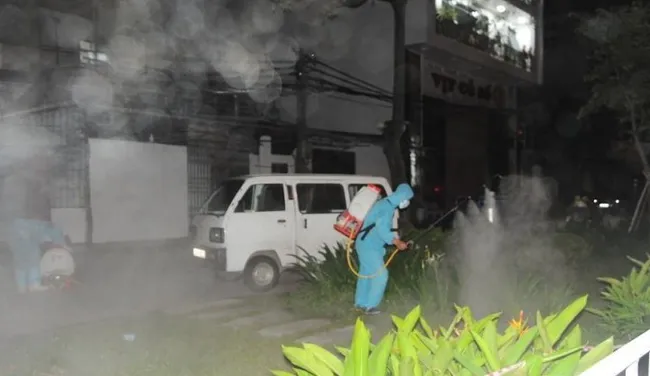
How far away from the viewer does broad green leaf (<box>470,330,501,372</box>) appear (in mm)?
2762

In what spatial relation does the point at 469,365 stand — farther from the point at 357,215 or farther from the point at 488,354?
the point at 357,215

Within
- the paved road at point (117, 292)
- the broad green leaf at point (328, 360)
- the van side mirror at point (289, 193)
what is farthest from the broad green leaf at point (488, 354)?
the van side mirror at point (289, 193)

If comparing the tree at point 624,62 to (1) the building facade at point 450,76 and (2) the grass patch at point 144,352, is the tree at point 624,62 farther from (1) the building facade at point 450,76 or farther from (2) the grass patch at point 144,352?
(2) the grass patch at point 144,352

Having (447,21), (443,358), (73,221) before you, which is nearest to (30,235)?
(73,221)

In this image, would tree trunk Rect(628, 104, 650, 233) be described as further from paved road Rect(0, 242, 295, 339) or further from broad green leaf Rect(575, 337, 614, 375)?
broad green leaf Rect(575, 337, 614, 375)

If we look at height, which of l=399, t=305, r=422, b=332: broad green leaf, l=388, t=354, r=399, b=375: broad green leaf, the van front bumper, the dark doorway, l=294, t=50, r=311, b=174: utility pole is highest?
l=294, t=50, r=311, b=174: utility pole

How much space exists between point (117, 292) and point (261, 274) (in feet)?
6.74

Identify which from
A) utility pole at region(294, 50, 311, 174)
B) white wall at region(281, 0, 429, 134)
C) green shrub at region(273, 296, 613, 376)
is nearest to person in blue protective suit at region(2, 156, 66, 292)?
green shrub at region(273, 296, 613, 376)

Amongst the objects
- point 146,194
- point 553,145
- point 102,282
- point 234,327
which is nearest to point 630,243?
point 234,327

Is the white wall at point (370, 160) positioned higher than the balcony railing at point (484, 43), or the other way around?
the balcony railing at point (484, 43)

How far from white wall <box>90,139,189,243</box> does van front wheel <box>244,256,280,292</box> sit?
586 centimetres

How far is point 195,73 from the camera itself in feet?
43.2

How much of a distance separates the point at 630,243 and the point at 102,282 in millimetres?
9007

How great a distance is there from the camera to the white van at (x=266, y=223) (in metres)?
8.38
